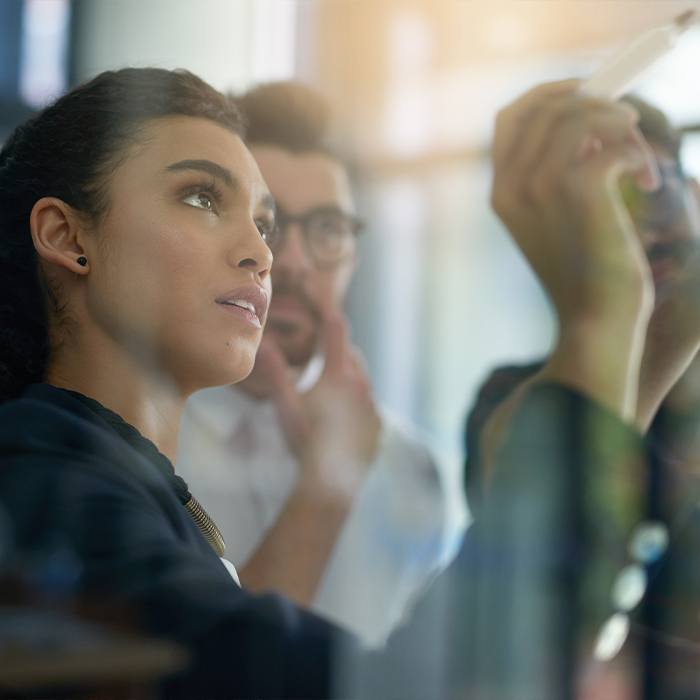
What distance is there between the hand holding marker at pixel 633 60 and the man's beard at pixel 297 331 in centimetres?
25

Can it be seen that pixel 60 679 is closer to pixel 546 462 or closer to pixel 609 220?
pixel 546 462

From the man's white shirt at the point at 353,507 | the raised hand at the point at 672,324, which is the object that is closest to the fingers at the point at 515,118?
the raised hand at the point at 672,324

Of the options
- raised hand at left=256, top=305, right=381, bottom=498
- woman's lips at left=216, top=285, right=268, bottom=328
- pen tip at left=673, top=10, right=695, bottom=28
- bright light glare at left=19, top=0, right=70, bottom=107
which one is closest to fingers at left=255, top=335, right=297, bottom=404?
raised hand at left=256, top=305, right=381, bottom=498

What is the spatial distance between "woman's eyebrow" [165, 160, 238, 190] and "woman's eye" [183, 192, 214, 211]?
1cm

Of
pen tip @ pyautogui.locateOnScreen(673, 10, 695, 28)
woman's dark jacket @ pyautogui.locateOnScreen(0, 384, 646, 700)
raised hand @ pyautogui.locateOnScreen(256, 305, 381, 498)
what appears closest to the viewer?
woman's dark jacket @ pyautogui.locateOnScreen(0, 384, 646, 700)

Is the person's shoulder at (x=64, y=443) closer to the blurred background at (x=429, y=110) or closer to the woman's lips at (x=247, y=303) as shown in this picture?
the woman's lips at (x=247, y=303)

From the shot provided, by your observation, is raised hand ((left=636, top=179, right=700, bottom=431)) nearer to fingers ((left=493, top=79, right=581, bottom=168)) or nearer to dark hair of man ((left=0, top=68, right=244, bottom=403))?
fingers ((left=493, top=79, right=581, bottom=168))

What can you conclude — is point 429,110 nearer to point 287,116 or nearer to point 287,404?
point 287,116

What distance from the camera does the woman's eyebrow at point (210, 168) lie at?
38cm

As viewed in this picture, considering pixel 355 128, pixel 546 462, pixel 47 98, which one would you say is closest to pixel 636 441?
pixel 546 462

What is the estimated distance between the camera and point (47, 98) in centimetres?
40

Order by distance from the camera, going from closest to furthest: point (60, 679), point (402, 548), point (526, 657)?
point (60, 679), point (526, 657), point (402, 548)

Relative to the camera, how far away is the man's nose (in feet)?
1.62

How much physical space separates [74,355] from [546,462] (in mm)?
300
